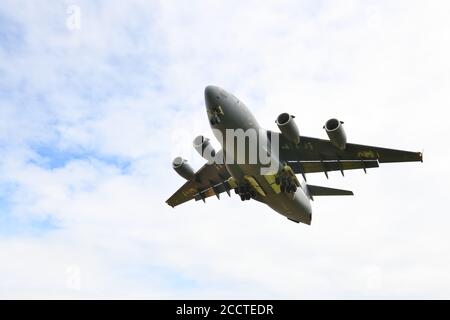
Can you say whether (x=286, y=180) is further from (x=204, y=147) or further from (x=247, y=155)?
(x=204, y=147)

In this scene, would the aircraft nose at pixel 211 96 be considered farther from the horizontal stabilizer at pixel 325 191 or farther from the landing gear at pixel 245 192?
the horizontal stabilizer at pixel 325 191

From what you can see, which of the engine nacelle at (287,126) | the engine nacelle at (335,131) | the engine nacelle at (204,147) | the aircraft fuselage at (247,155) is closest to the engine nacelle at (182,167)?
the engine nacelle at (204,147)

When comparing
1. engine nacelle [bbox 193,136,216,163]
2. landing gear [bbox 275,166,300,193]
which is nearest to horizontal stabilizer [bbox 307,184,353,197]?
landing gear [bbox 275,166,300,193]

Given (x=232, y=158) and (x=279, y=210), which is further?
(x=279, y=210)

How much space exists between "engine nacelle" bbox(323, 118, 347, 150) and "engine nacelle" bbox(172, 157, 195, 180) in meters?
9.85

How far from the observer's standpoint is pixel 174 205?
117 ft

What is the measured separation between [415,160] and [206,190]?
13983mm

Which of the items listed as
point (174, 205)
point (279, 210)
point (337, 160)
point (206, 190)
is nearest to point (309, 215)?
point (279, 210)

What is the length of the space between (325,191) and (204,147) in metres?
9.08

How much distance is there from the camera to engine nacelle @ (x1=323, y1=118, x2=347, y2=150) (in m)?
24.6

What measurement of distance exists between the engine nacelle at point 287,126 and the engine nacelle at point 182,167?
7717mm

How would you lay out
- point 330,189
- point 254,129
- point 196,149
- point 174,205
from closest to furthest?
point 254,129
point 196,149
point 330,189
point 174,205

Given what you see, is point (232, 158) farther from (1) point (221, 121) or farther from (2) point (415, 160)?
(2) point (415, 160)

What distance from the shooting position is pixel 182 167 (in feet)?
101
